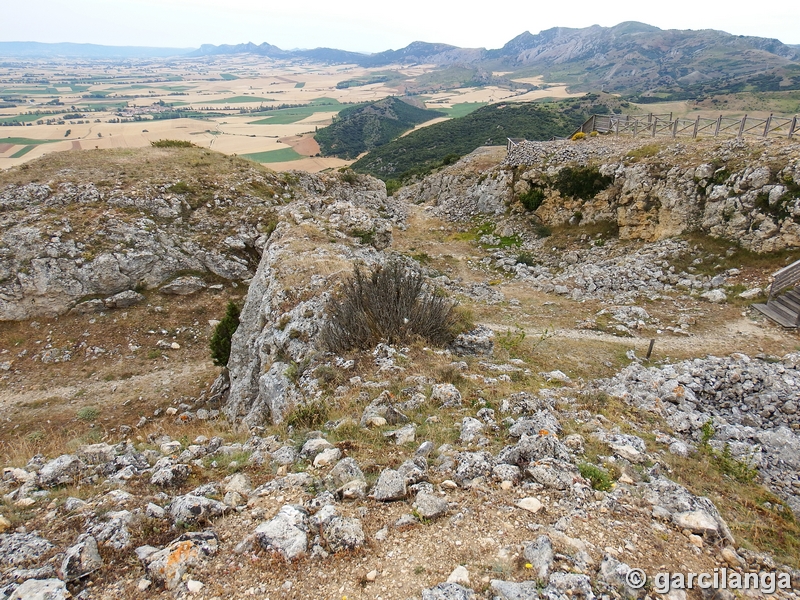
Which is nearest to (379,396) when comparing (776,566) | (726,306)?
(776,566)

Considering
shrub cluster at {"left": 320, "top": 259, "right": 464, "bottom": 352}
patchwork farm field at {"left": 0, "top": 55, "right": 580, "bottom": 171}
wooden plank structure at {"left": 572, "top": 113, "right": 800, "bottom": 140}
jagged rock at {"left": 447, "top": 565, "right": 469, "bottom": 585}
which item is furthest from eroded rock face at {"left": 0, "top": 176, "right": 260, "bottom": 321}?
wooden plank structure at {"left": 572, "top": 113, "right": 800, "bottom": 140}

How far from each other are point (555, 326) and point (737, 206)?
33.3ft

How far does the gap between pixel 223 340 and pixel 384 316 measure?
7.71m

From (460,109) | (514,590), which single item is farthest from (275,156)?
(460,109)

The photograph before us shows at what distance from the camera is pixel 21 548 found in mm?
3705

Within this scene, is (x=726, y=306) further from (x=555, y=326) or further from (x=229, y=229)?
(x=229, y=229)

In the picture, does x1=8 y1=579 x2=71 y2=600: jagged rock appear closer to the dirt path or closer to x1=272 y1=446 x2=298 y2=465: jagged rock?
x1=272 y1=446 x2=298 y2=465: jagged rock

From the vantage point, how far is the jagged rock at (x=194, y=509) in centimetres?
421

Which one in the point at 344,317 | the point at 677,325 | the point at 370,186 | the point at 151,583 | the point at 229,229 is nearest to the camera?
the point at 151,583

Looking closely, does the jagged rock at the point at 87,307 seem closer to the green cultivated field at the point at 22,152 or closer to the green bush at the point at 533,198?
the green bush at the point at 533,198

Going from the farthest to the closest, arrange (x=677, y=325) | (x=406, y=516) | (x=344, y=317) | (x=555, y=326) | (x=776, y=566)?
(x=555, y=326)
(x=677, y=325)
(x=344, y=317)
(x=406, y=516)
(x=776, y=566)

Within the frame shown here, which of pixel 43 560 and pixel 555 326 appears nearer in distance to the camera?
pixel 43 560

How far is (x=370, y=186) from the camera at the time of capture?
3578cm

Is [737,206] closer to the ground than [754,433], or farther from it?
farther from it
